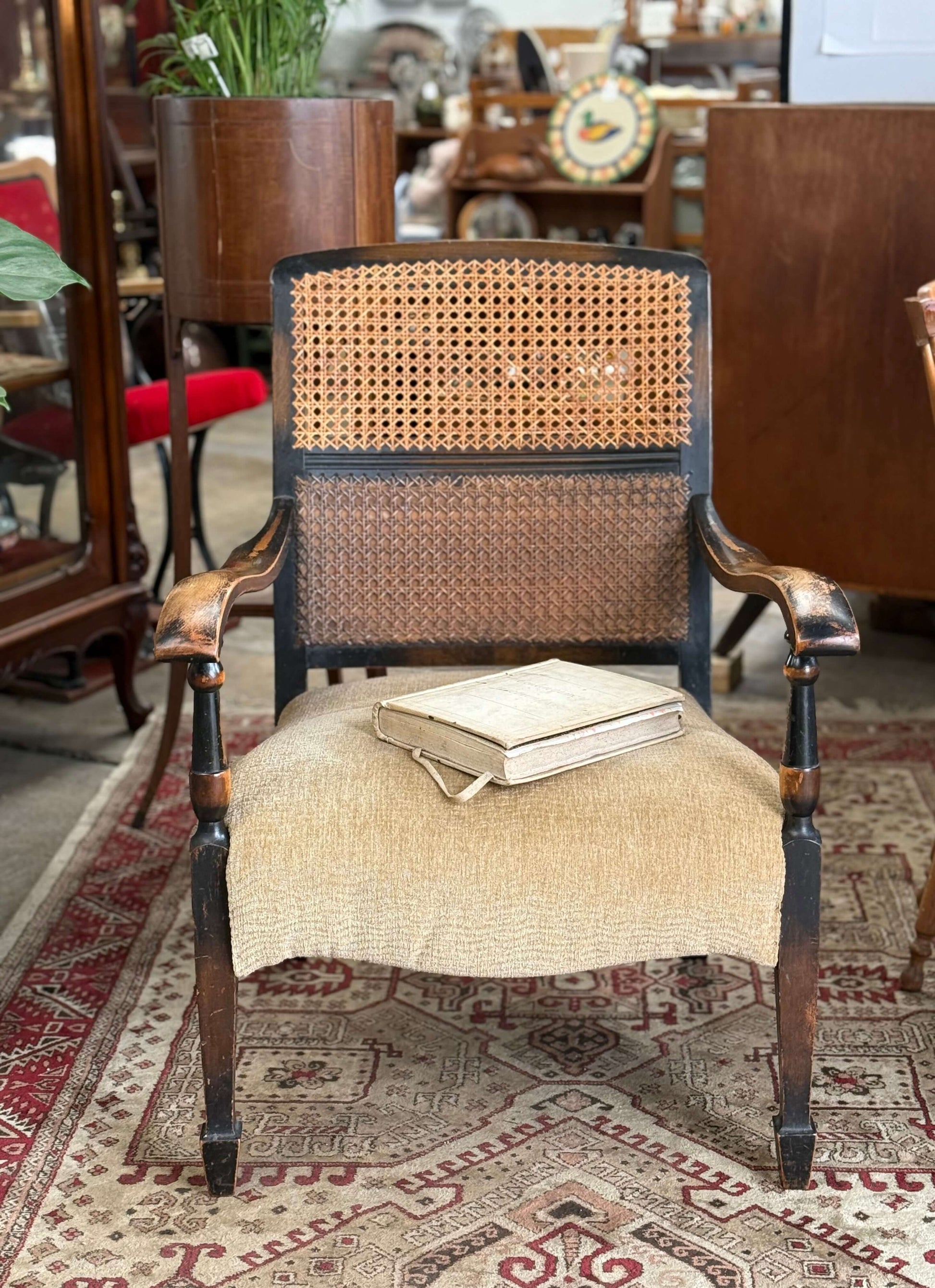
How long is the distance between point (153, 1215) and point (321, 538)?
896 millimetres

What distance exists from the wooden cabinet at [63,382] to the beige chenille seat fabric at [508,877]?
4.56ft

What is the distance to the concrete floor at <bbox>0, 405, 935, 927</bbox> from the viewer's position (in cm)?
287

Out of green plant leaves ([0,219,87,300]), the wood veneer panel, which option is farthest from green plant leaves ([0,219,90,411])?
the wood veneer panel

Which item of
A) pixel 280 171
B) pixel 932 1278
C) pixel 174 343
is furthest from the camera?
pixel 174 343

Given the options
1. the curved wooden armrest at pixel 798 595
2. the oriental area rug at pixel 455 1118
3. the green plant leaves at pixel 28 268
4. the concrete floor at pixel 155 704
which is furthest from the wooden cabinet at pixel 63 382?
the curved wooden armrest at pixel 798 595

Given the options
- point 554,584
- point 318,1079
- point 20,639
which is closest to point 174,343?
point 20,639

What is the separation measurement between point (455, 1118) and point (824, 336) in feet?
5.95

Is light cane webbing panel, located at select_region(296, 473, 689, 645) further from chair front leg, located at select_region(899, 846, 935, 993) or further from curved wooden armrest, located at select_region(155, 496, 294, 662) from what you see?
chair front leg, located at select_region(899, 846, 935, 993)

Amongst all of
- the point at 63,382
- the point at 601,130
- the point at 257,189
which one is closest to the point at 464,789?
the point at 257,189

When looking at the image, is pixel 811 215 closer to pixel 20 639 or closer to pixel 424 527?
pixel 424 527

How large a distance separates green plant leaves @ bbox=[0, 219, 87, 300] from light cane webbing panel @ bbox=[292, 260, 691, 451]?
393 mm

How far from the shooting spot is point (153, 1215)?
1.78m

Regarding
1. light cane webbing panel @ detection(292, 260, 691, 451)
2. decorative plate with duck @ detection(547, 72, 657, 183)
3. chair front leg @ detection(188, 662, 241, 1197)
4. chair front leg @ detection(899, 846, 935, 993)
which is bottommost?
chair front leg @ detection(899, 846, 935, 993)

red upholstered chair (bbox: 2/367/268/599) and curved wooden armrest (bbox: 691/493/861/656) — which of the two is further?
red upholstered chair (bbox: 2/367/268/599)
